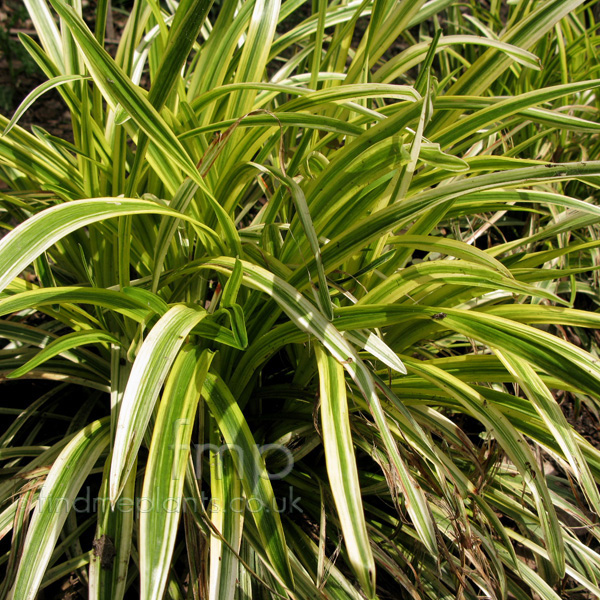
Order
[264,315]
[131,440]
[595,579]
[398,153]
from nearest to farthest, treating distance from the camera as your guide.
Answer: [131,440]
[398,153]
[264,315]
[595,579]

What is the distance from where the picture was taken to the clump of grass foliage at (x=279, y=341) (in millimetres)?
735

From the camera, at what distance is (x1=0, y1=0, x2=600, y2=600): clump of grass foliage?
2.41 ft

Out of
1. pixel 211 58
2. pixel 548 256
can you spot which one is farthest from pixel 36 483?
pixel 548 256

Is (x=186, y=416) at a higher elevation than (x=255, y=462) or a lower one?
higher

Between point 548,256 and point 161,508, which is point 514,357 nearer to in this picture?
point 548,256

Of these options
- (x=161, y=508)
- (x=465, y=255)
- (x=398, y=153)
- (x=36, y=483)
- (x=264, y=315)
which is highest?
(x=398, y=153)

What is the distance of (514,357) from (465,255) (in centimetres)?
19

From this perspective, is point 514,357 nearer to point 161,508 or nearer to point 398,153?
point 398,153

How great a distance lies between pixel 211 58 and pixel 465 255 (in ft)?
2.30

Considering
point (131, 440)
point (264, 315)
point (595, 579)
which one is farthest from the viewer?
point (595, 579)

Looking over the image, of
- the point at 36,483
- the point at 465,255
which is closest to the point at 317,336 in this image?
the point at 465,255

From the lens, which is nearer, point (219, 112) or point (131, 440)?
point (131, 440)

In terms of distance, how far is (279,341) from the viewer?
0.86 meters

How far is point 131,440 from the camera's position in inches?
25.7
